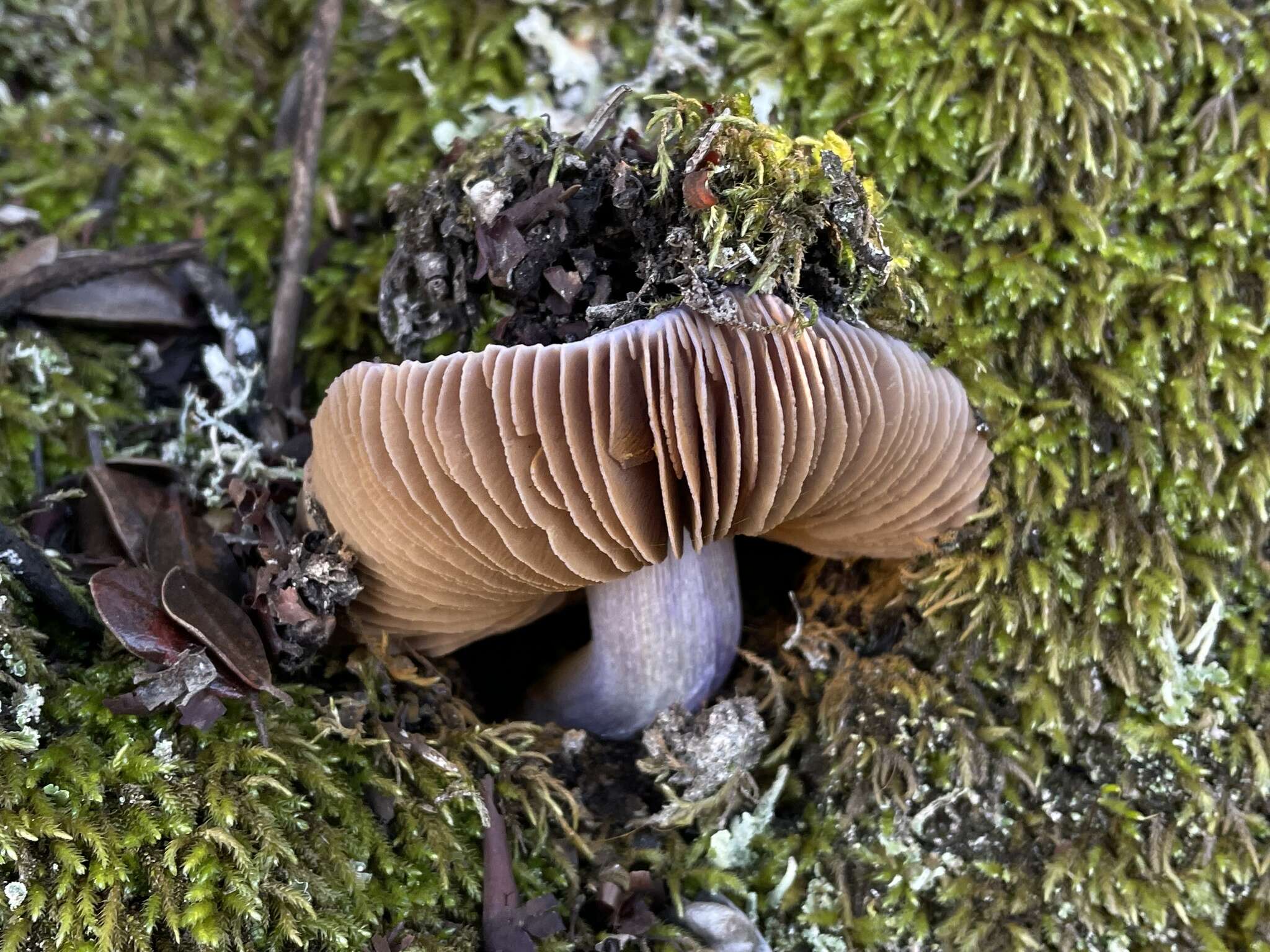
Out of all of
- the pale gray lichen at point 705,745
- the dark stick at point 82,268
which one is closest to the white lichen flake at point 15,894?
the pale gray lichen at point 705,745

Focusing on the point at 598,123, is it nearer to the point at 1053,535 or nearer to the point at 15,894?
the point at 1053,535

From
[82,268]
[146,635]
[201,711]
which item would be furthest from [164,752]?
[82,268]

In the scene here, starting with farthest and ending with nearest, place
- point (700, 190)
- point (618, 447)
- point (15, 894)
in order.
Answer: point (700, 190)
point (618, 447)
point (15, 894)

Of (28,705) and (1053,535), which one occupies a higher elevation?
(28,705)

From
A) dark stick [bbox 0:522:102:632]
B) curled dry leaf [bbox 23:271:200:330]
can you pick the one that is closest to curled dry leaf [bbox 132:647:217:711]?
dark stick [bbox 0:522:102:632]

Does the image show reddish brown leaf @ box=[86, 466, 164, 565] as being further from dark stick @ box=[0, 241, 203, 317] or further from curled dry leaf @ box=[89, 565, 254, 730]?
dark stick @ box=[0, 241, 203, 317]

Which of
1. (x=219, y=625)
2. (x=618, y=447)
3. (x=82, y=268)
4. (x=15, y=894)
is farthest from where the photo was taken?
(x=82, y=268)

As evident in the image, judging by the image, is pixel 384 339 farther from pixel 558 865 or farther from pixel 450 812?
pixel 558 865
